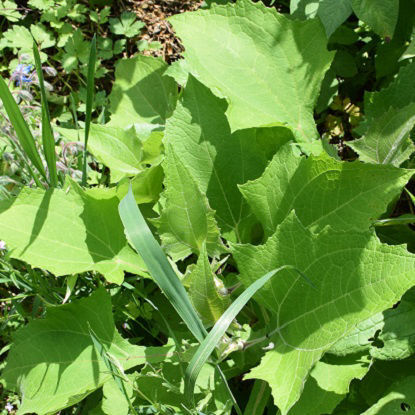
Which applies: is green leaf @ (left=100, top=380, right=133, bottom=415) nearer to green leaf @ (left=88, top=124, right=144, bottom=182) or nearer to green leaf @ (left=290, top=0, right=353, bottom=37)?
green leaf @ (left=88, top=124, right=144, bottom=182)

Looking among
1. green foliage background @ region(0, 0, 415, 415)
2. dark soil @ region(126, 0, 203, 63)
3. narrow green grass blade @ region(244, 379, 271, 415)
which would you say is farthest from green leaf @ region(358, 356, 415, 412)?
dark soil @ region(126, 0, 203, 63)

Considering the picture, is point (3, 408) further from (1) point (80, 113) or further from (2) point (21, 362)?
(1) point (80, 113)

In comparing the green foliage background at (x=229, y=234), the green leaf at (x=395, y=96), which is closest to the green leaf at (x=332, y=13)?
the green foliage background at (x=229, y=234)

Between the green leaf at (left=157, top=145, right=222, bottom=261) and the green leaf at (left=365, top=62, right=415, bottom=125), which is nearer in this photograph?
the green leaf at (left=157, top=145, right=222, bottom=261)

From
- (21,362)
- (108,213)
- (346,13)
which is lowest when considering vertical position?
(21,362)

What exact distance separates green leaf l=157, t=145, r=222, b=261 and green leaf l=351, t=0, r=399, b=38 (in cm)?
82

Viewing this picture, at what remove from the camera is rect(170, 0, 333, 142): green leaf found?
185 cm

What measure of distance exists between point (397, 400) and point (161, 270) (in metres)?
0.76

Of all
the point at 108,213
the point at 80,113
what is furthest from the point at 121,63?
the point at 108,213

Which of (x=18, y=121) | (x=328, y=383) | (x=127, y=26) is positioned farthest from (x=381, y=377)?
(x=127, y=26)

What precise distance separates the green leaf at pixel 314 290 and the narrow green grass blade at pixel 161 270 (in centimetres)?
22

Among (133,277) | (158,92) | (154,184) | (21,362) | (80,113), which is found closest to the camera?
(21,362)

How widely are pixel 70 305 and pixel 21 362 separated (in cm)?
23

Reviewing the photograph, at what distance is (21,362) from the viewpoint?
1.68 m
